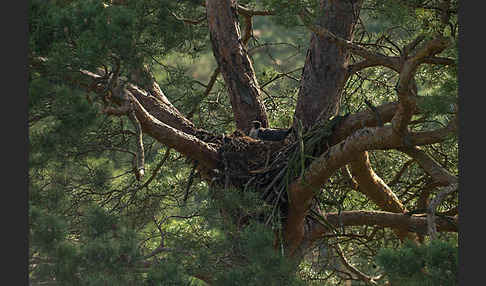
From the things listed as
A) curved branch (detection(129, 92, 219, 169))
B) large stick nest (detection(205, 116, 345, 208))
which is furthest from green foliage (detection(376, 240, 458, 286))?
curved branch (detection(129, 92, 219, 169))

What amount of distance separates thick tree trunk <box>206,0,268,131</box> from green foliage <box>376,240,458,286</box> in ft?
6.84

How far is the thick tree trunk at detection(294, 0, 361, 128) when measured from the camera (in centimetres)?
387

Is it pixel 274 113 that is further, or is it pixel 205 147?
pixel 274 113

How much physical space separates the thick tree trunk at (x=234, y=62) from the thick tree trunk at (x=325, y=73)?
1.26ft

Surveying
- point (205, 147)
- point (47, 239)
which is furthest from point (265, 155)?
point (47, 239)

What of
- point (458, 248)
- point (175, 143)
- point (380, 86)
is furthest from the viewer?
point (380, 86)

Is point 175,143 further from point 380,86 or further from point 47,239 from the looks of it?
point 380,86

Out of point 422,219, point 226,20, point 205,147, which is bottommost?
point 422,219

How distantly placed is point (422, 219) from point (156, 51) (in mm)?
1740

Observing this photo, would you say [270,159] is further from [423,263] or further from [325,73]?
[423,263]

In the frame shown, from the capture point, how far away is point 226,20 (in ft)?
13.9

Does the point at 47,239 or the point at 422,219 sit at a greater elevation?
the point at 422,219

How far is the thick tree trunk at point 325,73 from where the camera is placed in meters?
3.87

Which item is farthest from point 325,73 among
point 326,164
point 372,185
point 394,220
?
point 394,220
